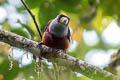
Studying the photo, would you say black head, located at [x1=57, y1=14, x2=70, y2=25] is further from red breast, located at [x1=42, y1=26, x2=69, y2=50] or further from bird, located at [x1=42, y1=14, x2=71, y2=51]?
red breast, located at [x1=42, y1=26, x2=69, y2=50]

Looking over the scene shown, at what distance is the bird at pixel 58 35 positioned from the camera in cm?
307

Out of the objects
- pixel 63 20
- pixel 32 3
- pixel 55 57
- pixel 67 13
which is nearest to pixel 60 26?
pixel 63 20

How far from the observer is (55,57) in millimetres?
2824

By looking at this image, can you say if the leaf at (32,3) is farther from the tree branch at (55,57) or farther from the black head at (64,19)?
the tree branch at (55,57)

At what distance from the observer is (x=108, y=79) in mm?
2631

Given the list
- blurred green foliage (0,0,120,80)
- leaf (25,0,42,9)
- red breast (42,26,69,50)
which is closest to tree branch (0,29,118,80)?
blurred green foliage (0,0,120,80)

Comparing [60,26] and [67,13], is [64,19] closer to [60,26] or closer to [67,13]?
[60,26]

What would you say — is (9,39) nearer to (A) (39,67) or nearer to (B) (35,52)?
(B) (35,52)

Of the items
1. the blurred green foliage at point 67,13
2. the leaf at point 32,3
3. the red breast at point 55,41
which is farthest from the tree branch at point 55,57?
the leaf at point 32,3

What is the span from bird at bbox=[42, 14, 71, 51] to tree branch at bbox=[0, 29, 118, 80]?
11.6 inches

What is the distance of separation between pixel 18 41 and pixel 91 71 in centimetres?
68

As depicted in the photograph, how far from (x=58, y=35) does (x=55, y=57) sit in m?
0.37

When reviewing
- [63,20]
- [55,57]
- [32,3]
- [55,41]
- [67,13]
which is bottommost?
[55,57]

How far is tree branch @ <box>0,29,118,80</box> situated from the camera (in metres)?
2.71
